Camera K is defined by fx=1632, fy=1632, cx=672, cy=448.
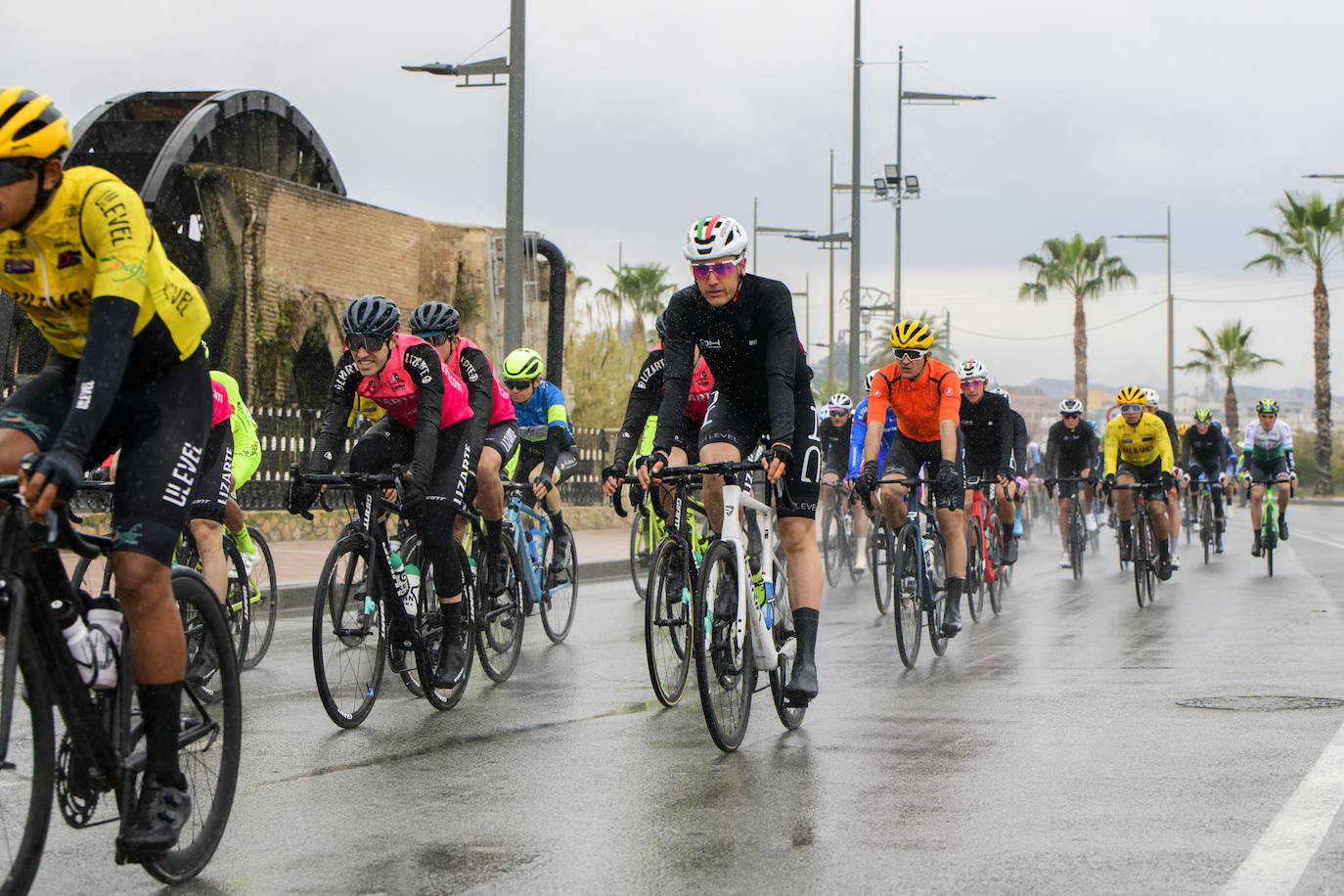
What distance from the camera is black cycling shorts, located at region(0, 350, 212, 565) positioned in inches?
165

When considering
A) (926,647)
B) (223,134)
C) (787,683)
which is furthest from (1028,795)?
(223,134)

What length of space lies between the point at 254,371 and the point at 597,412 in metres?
12.6

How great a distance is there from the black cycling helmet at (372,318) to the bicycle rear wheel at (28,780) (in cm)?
350

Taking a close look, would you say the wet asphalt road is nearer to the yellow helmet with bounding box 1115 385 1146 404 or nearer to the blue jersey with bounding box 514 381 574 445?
the blue jersey with bounding box 514 381 574 445

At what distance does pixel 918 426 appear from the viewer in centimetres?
Answer: 1051

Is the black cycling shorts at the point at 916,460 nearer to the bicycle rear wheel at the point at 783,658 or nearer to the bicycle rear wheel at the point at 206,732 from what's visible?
the bicycle rear wheel at the point at 783,658

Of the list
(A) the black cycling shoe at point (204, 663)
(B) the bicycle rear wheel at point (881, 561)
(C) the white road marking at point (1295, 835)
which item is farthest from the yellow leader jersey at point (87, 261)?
(B) the bicycle rear wheel at point (881, 561)

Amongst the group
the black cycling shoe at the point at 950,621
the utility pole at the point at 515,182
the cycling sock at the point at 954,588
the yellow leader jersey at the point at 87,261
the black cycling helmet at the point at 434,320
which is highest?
the utility pole at the point at 515,182

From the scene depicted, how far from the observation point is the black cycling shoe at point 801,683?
6887 millimetres

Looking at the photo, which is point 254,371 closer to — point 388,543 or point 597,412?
point 597,412

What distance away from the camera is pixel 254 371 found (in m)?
26.9

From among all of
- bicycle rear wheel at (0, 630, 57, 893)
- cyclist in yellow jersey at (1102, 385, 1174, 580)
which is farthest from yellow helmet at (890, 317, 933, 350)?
bicycle rear wheel at (0, 630, 57, 893)

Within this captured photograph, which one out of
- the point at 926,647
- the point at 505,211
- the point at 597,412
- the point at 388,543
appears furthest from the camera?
the point at 597,412

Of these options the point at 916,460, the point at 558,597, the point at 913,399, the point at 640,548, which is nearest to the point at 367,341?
the point at 558,597
